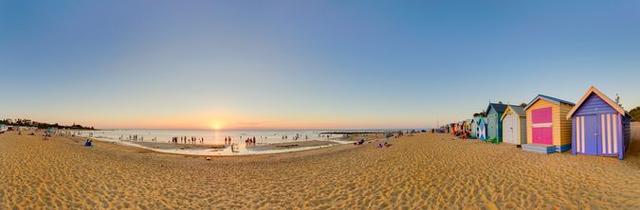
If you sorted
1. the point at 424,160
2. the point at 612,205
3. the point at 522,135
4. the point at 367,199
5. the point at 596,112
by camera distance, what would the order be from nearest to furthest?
the point at 612,205 < the point at 367,199 < the point at 596,112 < the point at 424,160 < the point at 522,135

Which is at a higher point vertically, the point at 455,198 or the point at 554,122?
the point at 554,122

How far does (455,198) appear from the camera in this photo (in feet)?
28.1

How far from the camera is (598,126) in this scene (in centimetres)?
1341

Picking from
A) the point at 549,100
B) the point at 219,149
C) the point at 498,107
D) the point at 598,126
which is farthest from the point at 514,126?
the point at 219,149

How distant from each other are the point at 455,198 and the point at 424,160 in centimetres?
742

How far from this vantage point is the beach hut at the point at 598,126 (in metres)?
12.7

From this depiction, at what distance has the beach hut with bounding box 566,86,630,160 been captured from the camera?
12719mm

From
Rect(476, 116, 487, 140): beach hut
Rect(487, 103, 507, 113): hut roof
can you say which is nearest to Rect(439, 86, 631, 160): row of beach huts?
Rect(487, 103, 507, 113): hut roof

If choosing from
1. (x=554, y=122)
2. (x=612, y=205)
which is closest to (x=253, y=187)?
(x=612, y=205)

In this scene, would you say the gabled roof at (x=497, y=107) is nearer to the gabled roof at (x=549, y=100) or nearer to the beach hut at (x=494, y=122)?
the beach hut at (x=494, y=122)

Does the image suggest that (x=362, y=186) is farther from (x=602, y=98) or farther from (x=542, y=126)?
(x=542, y=126)

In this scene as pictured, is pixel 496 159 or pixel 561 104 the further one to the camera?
pixel 561 104

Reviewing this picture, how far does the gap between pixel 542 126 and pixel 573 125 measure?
2702mm

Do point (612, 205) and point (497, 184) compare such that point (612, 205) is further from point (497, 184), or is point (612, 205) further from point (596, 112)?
point (596, 112)
